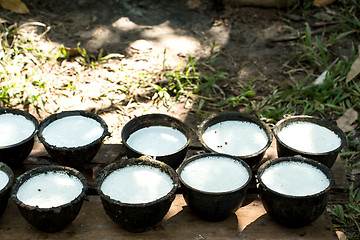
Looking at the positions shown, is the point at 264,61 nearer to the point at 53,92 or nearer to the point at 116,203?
the point at 53,92

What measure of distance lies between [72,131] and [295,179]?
1.11m

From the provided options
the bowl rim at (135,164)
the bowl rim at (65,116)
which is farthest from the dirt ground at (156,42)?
the bowl rim at (135,164)

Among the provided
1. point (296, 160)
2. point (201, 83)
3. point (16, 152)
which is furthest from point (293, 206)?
point (201, 83)

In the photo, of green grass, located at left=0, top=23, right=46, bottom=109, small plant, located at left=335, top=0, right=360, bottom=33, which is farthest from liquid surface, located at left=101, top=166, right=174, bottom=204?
small plant, located at left=335, top=0, right=360, bottom=33

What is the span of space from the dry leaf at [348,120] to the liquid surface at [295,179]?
1.61 metres

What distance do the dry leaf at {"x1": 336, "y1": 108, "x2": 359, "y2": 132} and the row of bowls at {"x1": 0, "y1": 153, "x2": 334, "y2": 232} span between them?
163 cm

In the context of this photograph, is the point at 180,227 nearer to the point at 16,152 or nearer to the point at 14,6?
the point at 16,152

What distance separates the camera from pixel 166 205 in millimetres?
2168

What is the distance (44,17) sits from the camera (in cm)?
506

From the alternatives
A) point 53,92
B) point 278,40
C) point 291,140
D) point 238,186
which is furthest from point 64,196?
point 278,40

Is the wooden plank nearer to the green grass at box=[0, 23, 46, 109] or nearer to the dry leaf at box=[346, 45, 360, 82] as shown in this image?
the green grass at box=[0, 23, 46, 109]

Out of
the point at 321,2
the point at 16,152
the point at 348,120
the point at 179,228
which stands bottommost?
the point at 348,120

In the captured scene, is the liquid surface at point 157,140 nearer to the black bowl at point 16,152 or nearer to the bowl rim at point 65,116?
the bowl rim at point 65,116

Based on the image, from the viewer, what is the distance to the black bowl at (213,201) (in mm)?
2174
